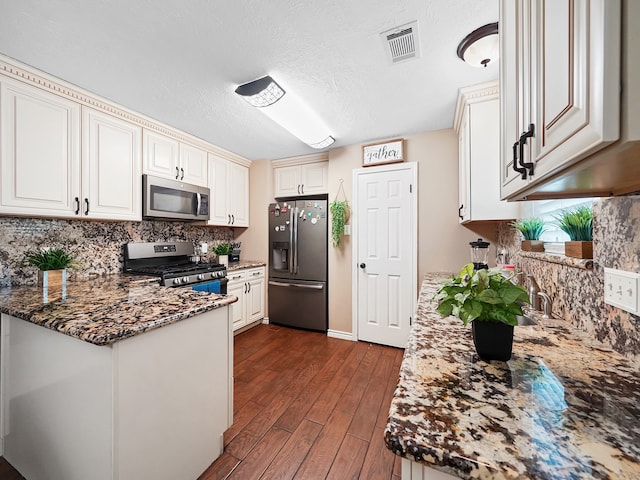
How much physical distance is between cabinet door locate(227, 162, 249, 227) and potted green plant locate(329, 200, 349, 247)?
1.37m

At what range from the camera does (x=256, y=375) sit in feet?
7.48

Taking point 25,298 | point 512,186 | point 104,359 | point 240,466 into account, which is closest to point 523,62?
point 512,186

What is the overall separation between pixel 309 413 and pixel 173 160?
8.97 feet

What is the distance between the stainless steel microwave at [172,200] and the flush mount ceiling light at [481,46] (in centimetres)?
268

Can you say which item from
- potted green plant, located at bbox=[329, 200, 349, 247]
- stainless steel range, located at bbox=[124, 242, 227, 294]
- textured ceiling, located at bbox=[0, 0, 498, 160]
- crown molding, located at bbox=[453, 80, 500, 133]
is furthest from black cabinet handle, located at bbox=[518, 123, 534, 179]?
stainless steel range, located at bbox=[124, 242, 227, 294]

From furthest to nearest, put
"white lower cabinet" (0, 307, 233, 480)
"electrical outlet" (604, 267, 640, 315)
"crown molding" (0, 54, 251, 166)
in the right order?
"crown molding" (0, 54, 251, 166)
"white lower cabinet" (0, 307, 233, 480)
"electrical outlet" (604, 267, 640, 315)

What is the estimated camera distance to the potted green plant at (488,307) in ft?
2.41

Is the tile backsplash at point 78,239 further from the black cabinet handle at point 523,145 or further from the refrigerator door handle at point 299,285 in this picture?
the black cabinet handle at point 523,145

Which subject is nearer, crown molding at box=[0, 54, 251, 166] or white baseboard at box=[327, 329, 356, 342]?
crown molding at box=[0, 54, 251, 166]

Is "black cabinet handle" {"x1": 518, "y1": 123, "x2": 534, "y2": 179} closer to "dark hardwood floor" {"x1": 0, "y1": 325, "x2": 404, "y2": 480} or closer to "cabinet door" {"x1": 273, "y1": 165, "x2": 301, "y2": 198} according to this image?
"dark hardwood floor" {"x1": 0, "y1": 325, "x2": 404, "y2": 480}

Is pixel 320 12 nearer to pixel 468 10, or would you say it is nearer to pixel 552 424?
pixel 468 10

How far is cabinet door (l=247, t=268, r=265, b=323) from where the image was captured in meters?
3.34

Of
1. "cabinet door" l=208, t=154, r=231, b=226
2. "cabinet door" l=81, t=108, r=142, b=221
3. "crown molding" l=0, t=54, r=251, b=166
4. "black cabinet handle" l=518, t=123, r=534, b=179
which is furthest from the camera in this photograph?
"cabinet door" l=208, t=154, r=231, b=226

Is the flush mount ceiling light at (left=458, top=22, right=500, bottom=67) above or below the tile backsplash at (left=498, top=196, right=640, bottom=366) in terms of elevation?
above
